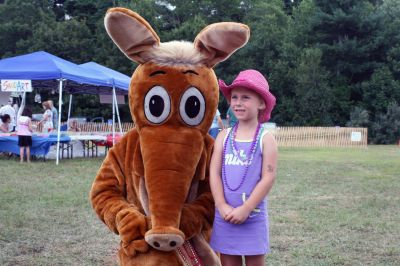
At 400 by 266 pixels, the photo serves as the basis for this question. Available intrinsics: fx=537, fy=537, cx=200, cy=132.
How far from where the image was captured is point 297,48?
3291 centimetres

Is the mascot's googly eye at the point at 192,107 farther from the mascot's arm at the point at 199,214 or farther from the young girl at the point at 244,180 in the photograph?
the mascot's arm at the point at 199,214

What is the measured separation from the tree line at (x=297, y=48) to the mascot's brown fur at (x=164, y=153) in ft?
87.4

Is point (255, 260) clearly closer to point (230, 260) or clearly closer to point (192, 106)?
point (230, 260)

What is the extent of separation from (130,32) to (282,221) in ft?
14.6

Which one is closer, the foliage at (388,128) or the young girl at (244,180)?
the young girl at (244,180)

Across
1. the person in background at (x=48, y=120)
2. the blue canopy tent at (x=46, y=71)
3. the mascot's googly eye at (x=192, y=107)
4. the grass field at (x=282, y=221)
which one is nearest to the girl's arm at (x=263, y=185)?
the mascot's googly eye at (x=192, y=107)

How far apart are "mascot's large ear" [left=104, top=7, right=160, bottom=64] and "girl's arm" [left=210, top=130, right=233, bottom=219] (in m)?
0.62

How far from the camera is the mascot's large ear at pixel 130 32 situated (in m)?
2.73

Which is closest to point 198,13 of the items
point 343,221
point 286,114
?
point 286,114

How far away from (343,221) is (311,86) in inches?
973

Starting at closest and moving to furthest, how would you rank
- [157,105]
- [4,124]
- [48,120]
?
[157,105] < [4,124] < [48,120]

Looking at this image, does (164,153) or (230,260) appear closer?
(164,153)

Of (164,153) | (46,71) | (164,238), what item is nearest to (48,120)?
(46,71)

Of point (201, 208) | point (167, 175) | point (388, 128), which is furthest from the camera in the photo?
point (388, 128)
